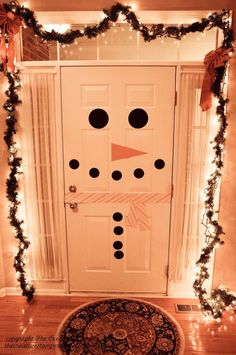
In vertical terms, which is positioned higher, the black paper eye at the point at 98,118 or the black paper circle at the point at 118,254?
the black paper eye at the point at 98,118

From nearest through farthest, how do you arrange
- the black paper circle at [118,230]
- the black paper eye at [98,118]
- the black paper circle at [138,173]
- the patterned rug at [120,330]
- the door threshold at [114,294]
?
the patterned rug at [120,330] → the black paper eye at [98,118] → the black paper circle at [138,173] → the black paper circle at [118,230] → the door threshold at [114,294]

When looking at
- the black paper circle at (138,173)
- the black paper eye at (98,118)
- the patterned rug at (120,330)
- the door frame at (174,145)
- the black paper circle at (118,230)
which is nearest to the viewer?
the patterned rug at (120,330)

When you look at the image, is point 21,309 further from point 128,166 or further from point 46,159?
point 128,166

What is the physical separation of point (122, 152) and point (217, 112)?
904mm

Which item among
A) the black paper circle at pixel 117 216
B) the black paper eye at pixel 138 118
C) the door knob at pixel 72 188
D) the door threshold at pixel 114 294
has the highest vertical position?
the black paper eye at pixel 138 118

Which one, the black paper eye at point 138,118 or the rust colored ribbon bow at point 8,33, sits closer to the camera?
the rust colored ribbon bow at point 8,33

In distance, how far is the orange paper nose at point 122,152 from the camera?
8.77 ft

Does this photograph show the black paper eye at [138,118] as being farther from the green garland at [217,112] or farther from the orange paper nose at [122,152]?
the green garland at [217,112]

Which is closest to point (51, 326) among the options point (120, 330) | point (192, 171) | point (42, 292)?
point (42, 292)

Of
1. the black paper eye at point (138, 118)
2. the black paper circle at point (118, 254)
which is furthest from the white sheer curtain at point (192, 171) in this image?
the black paper circle at point (118, 254)

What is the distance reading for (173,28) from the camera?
2.35 metres

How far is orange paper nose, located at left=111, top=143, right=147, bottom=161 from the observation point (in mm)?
2673

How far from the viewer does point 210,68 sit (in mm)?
2381

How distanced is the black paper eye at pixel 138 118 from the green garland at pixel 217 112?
0.60m
